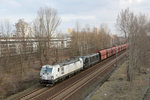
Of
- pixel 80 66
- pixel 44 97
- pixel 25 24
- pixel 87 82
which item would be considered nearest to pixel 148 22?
pixel 80 66

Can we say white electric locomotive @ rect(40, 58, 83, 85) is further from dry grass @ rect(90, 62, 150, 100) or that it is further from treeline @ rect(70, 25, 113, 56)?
treeline @ rect(70, 25, 113, 56)

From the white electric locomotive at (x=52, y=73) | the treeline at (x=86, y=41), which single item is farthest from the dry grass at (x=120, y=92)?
the treeline at (x=86, y=41)

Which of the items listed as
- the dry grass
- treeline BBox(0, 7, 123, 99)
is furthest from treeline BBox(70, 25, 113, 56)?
the dry grass

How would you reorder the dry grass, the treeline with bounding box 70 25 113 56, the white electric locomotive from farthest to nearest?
1. the treeline with bounding box 70 25 113 56
2. the white electric locomotive
3. the dry grass

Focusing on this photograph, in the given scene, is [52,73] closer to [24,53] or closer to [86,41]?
[24,53]

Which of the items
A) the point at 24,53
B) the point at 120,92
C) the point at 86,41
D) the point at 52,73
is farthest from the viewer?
the point at 86,41

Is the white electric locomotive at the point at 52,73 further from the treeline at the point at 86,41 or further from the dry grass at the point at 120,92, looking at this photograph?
the treeline at the point at 86,41

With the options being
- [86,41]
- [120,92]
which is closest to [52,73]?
[120,92]

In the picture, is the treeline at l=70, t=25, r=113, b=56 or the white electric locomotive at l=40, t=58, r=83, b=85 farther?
the treeline at l=70, t=25, r=113, b=56

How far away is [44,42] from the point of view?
29.5 meters

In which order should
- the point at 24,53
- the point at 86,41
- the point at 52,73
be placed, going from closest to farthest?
the point at 52,73 < the point at 24,53 < the point at 86,41

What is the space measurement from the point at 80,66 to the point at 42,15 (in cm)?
1422

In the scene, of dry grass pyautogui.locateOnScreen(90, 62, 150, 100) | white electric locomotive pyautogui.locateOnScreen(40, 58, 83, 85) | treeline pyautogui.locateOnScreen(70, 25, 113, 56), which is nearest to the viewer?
dry grass pyautogui.locateOnScreen(90, 62, 150, 100)

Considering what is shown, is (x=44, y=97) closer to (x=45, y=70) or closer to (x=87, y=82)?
(x=45, y=70)
